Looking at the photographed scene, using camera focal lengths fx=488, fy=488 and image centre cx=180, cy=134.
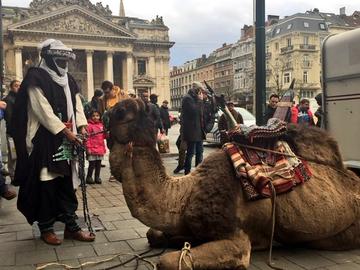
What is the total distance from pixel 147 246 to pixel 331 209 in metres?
1.81

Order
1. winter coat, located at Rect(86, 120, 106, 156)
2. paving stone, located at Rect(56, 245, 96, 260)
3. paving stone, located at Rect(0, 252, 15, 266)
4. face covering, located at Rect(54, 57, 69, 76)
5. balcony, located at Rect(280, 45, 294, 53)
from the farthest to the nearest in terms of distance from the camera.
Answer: balcony, located at Rect(280, 45, 294, 53) < winter coat, located at Rect(86, 120, 106, 156) < face covering, located at Rect(54, 57, 69, 76) < paving stone, located at Rect(56, 245, 96, 260) < paving stone, located at Rect(0, 252, 15, 266)

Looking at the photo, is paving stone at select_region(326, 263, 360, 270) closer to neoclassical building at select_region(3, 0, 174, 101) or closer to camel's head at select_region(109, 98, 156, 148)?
camel's head at select_region(109, 98, 156, 148)

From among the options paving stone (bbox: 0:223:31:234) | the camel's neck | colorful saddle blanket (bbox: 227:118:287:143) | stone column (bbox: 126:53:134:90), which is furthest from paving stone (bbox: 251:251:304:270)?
stone column (bbox: 126:53:134:90)

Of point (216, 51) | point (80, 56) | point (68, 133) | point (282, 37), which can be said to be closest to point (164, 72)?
point (80, 56)

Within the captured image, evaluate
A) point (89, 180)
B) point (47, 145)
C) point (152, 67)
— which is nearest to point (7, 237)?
point (47, 145)

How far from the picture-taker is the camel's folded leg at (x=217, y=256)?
3.63 meters

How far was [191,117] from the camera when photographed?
10578 mm

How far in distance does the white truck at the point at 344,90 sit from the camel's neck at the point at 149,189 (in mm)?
3002

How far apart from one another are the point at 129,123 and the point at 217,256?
1321mm

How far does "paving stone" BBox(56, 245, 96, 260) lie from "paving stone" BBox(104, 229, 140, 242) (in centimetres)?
38

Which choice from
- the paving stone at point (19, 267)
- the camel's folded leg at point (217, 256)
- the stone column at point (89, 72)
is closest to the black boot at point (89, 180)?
the paving stone at point (19, 267)

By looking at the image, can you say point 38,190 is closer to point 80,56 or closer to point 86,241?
point 86,241

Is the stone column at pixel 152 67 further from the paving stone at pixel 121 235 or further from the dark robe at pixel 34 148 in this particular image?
the dark robe at pixel 34 148

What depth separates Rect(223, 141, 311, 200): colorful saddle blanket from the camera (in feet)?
13.3
